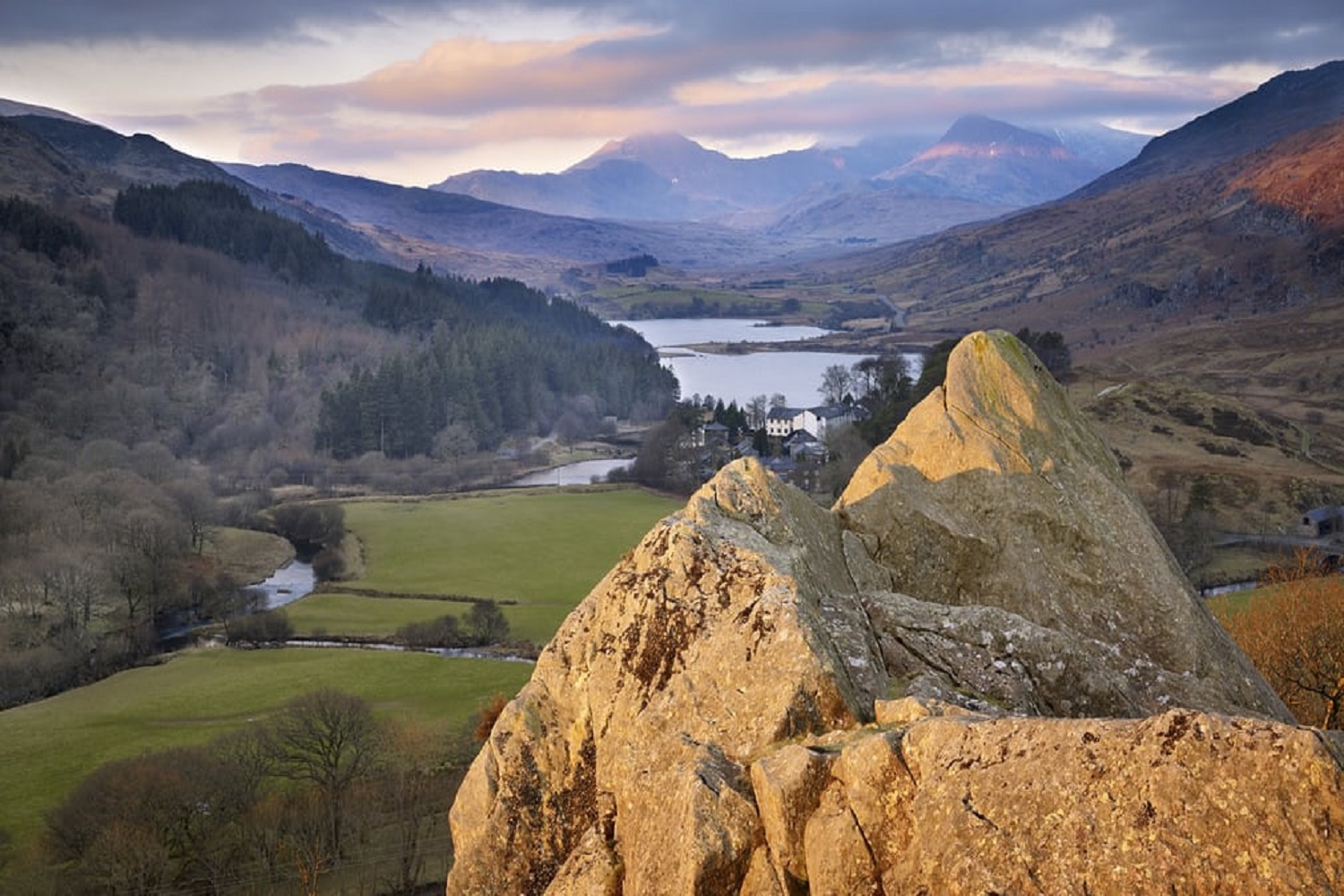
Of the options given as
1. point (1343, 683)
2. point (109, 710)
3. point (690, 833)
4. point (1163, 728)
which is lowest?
point (109, 710)

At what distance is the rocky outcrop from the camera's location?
9461 millimetres

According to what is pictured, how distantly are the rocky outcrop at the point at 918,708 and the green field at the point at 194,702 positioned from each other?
4056 cm

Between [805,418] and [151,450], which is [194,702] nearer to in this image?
[151,450]

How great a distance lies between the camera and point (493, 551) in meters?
96.2

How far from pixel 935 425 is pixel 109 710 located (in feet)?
182

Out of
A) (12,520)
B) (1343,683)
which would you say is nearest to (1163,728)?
(1343,683)

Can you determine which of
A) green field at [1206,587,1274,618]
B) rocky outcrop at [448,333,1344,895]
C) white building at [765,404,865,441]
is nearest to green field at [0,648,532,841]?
green field at [1206,587,1274,618]

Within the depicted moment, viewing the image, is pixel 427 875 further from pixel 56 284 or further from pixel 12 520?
pixel 56 284

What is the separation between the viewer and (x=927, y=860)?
10445mm

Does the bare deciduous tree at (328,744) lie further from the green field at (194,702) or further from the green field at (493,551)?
the green field at (493,551)

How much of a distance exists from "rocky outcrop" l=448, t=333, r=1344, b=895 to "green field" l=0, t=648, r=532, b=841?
40560 mm

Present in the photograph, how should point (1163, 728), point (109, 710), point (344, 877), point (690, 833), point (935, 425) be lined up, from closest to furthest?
point (1163, 728), point (690, 833), point (935, 425), point (344, 877), point (109, 710)

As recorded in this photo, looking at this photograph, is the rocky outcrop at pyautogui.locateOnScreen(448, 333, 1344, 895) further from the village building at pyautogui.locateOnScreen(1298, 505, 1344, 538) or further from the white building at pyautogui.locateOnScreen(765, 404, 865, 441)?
the white building at pyautogui.locateOnScreen(765, 404, 865, 441)

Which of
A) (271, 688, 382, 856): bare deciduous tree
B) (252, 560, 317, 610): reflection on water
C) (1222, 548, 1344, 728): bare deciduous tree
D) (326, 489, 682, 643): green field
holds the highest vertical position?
(1222, 548, 1344, 728): bare deciduous tree
